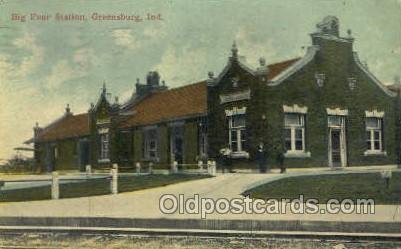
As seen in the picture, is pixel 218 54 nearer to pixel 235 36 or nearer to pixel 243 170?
pixel 235 36

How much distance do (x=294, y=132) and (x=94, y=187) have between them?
12.1 ft

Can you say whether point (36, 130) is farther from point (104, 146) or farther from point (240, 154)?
point (240, 154)

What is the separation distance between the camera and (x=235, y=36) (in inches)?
399

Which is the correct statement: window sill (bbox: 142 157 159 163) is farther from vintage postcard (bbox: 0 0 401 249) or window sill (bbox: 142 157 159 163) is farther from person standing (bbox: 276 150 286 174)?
person standing (bbox: 276 150 286 174)

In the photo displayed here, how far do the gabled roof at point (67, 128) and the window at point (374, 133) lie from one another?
16.7 feet

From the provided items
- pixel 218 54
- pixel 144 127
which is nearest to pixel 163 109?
pixel 144 127

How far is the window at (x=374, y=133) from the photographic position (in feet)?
38.0

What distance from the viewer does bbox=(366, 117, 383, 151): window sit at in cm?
1158

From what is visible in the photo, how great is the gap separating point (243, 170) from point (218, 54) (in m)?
2.38

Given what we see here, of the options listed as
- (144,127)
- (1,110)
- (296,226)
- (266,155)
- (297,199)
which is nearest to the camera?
(296,226)

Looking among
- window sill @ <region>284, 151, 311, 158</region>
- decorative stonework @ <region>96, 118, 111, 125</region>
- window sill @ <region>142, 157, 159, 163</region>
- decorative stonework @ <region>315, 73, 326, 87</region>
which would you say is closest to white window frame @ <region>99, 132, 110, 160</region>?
decorative stonework @ <region>96, 118, 111, 125</region>

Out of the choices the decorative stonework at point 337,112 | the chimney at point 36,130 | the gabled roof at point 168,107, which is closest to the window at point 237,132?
the gabled roof at point 168,107

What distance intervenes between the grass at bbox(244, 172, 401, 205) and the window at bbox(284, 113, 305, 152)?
82 centimetres

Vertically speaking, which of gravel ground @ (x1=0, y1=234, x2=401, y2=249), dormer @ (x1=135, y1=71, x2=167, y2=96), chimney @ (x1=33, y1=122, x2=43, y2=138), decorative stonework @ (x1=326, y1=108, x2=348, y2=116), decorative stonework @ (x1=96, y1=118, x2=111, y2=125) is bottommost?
gravel ground @ (x1=0, y1=234, x2=401, y2=249)
